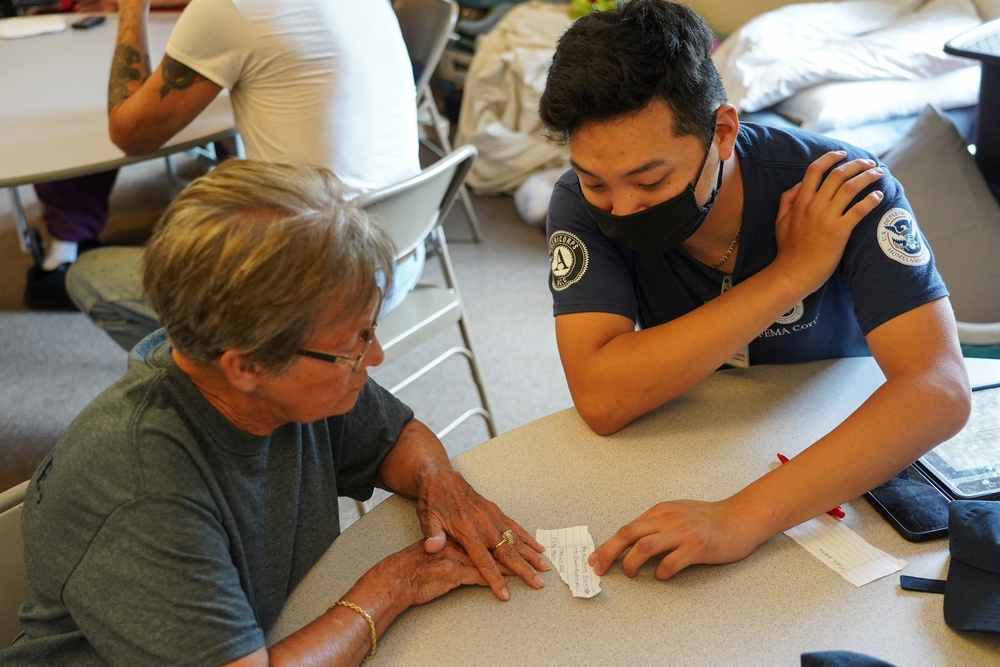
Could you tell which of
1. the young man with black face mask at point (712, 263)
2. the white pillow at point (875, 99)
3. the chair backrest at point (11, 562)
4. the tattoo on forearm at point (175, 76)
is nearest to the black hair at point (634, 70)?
the young man with black face mask at point (712, 263)

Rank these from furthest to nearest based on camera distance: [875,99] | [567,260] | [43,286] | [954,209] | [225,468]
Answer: [43,286]
[875,99]
[954,209]
[567,260]
[225,468]

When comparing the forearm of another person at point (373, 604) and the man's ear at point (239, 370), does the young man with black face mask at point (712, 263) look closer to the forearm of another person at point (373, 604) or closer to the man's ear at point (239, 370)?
the forearm of another person at point (373, 604)

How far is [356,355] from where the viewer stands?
3.46ft

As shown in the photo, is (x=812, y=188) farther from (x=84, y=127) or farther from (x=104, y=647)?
(x=84, y=127)

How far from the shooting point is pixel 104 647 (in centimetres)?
93

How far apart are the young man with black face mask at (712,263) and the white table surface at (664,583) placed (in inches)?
1.7

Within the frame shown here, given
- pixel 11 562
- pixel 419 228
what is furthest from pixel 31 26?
pixel 11 562

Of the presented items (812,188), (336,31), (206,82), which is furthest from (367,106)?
(812,188)

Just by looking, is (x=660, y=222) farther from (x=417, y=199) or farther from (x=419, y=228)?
(x=419, y=228)

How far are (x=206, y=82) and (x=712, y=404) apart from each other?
134 centimetres

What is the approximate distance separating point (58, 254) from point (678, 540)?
3015 millimetres

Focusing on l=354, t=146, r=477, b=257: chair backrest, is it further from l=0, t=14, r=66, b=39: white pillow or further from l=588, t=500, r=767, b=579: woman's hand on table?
l=0, t=14, r=66, b=39: white pillow

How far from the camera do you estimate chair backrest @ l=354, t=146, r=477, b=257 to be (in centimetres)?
175

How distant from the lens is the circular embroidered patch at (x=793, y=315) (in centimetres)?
144
